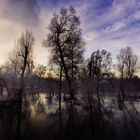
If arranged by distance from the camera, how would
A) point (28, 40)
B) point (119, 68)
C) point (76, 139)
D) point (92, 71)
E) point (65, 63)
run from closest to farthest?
point (76, 139), point (65, 63), point (28, 40), point (92, 71), point (119, 68)

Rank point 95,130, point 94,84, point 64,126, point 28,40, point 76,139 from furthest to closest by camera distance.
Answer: point 94,84 → point 28,40 → point 64,126 → point 95,130 → point 76,139

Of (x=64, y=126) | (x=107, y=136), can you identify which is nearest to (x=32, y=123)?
(x=64, y=126)

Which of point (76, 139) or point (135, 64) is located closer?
point (76, 139)

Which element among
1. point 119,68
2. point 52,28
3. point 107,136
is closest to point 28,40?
point 52,28

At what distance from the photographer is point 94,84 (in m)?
85.3

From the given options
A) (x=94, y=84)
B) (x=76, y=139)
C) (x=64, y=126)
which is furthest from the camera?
(x=94, y=84)

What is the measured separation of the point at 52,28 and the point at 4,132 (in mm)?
25680

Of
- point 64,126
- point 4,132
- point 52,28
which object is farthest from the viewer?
point 52,28

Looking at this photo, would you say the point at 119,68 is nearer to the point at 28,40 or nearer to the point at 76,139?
the point at 28,40

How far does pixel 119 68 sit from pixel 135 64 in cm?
581

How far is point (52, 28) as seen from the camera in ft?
126

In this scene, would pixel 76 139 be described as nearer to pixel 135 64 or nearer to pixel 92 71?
pixel 92 71

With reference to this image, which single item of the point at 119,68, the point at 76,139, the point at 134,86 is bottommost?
the point at 76,139

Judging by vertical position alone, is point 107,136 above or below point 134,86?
below
